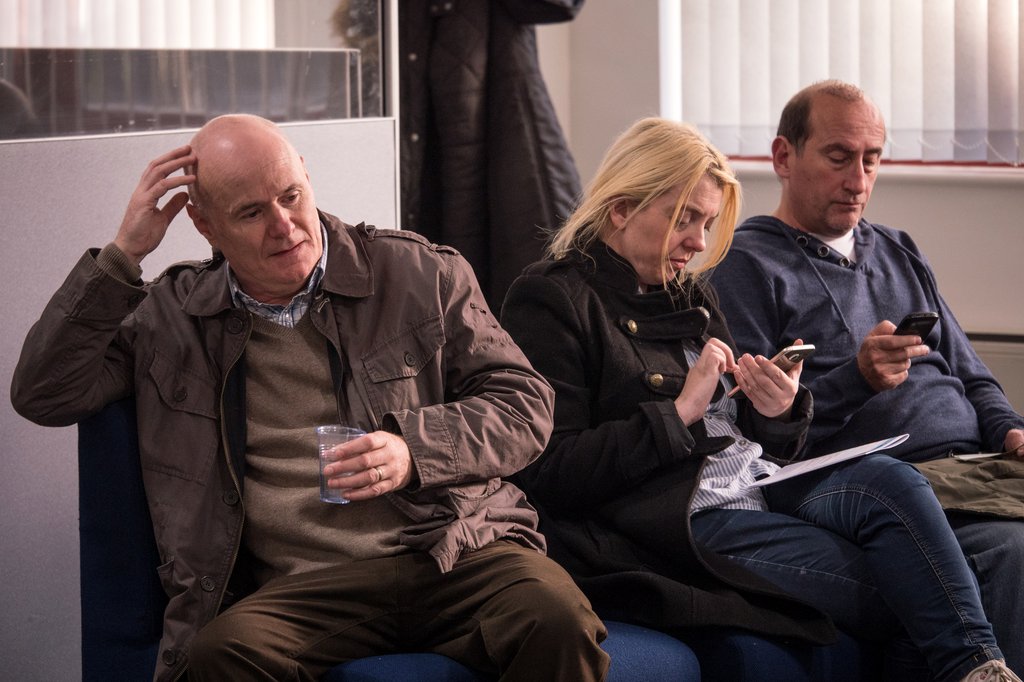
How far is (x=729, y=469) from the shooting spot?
2.51m

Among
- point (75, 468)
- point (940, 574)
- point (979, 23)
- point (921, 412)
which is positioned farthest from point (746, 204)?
point (75, 468)

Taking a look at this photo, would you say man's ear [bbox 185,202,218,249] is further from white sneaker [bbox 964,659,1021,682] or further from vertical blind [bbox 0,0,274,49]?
white sneaker [bbox 964,659,1021,682]

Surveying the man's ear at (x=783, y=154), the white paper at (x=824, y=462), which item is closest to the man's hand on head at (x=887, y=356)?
the white paper at (x=824, y=462)

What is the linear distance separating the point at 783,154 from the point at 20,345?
1687 mm

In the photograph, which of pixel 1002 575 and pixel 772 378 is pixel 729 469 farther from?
pixel 1002 575

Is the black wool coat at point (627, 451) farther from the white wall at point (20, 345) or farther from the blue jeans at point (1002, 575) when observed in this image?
the white wall at point (20, 345)

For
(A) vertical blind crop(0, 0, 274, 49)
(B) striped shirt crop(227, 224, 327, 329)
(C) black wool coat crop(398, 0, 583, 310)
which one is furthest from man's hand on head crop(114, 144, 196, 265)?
(C) black wool coat crop(398, 0, 583, 310)

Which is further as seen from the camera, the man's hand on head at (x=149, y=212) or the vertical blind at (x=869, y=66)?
the vertical blind at (x=869, y=66)

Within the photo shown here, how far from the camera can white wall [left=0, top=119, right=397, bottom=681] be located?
7.84 feet

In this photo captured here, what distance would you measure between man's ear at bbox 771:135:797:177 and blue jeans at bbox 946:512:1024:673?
37.2 inches

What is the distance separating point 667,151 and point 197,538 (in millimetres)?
1128

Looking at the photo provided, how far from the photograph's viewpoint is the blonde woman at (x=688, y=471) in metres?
2.27

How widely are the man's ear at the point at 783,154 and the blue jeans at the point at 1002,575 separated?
0.95 meters

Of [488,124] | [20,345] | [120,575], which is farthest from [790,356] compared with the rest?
[488,124]
